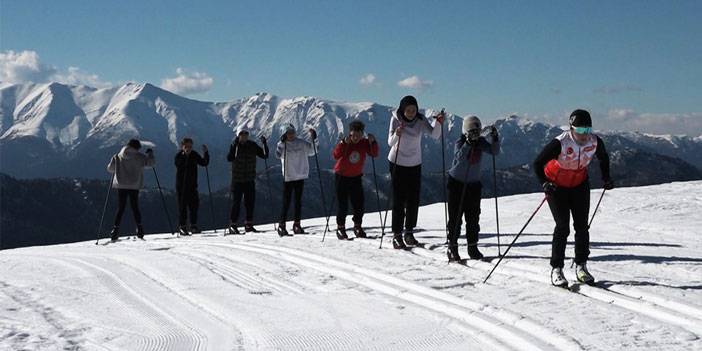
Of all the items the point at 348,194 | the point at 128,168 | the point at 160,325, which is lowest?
the point at 160,325

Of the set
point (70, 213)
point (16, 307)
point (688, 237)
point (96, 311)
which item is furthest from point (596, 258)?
point (70, 213)

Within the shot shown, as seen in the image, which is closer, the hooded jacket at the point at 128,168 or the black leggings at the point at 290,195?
the black leggings at the point at 290,195

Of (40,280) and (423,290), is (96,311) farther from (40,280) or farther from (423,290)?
(423,290)

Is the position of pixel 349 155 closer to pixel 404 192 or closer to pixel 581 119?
pixel 404 192

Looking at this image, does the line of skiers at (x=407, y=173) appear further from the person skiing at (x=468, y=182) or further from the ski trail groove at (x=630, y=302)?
the ski trail groove at (x=630, y=302)

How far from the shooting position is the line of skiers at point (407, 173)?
248 inches

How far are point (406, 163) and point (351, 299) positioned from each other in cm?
318

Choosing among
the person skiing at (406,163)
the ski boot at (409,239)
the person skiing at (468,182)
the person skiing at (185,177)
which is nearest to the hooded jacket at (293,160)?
the person skiing at (185,177)

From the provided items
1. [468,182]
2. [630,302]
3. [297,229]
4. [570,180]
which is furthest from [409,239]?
[630,302]

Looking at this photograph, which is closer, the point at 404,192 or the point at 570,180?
the point at 570,180

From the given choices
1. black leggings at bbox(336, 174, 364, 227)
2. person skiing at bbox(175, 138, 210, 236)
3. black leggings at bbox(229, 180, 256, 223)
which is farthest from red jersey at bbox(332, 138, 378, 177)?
person skiing at bbox(175, 138, 210, 236)

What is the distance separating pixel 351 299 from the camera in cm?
611

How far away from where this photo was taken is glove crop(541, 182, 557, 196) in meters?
6.23

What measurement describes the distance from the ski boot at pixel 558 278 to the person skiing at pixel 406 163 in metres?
2.79
